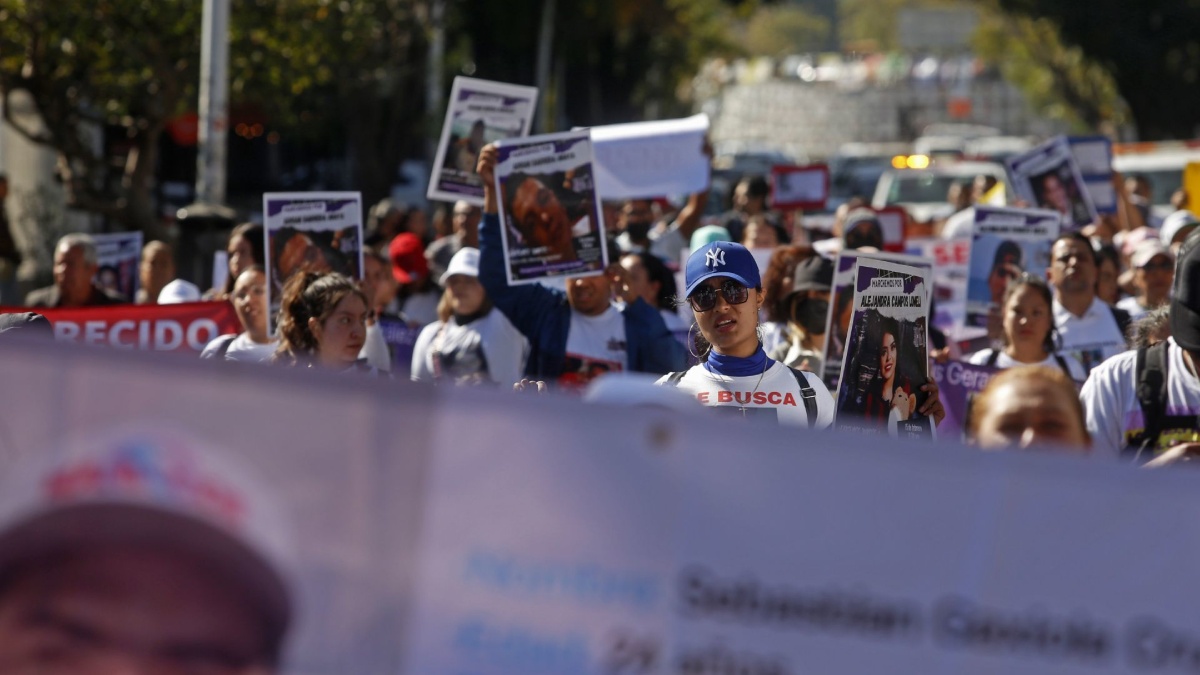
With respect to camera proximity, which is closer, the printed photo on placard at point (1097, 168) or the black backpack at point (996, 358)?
the black backpack at point (996, 358)

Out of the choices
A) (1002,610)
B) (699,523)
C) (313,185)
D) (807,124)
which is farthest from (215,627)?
(807,124)

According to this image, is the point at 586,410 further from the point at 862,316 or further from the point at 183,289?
the point at 183,289

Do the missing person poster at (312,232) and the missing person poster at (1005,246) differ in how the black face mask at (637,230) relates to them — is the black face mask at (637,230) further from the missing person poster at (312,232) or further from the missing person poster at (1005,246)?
the missing person poster at (312,232)

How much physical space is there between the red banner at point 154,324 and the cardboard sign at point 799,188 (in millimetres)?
8133

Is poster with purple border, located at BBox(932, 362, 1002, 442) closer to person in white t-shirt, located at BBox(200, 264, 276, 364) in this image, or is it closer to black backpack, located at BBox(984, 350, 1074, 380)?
black backpack, located at BBox(984, 350, 1074, 380)

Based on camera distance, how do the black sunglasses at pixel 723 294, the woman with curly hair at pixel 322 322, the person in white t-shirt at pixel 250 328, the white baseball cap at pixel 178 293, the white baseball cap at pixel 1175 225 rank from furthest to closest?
the white baseball cap at pixel 1175 225, the white baseball cap at pixel 178 293, the person in white t-shirt at pixel 250 328, the woman with curly hair at pixel 322 322, the black sunglasses at pixel 723 294

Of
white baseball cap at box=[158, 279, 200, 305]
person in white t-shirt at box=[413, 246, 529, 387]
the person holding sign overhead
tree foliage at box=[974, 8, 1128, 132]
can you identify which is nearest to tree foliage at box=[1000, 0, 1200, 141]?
tree foliage at box=[974, 8, 1128, 132]

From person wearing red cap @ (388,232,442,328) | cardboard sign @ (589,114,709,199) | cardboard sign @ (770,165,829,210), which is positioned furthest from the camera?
cardboard sign @ (770,165,829,210)

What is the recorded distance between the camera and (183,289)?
8.38m

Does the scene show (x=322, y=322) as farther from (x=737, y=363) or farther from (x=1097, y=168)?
(x=1097, y=168)

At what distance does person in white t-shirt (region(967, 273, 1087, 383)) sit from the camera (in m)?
6.36

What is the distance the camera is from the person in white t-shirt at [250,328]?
6.32 metres

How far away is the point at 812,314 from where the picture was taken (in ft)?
22.3

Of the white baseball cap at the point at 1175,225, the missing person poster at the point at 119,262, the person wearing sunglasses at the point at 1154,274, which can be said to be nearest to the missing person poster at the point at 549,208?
the person wearing sunglasses at the point at 1154,274
